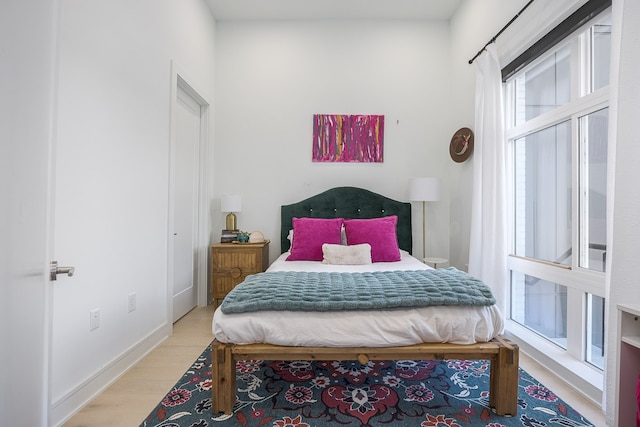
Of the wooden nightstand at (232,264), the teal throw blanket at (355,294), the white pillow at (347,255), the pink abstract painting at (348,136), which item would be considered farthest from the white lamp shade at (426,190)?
the wooden nightstand at (232,264)

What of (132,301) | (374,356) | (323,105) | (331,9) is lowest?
(374,356)

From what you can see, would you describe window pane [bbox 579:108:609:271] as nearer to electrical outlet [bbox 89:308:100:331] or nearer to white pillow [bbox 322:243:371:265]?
white pillow [bbox 322:243:371:265]

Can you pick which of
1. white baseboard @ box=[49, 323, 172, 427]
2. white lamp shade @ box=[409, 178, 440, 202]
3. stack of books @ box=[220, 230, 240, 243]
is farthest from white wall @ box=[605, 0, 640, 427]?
stack of books @ box=[220, 230, 240, 243]

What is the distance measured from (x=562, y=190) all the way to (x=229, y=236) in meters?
2.98

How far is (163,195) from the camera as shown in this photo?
2.61 metres

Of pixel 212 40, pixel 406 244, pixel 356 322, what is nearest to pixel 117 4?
pixel 212 40

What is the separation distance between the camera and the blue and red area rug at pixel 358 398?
1569mm

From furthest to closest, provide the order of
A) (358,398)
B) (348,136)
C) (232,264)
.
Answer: (348,136) → (232,264) → (358,398)

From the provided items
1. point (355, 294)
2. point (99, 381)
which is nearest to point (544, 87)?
point (355, 294)

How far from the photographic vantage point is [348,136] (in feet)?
12.1

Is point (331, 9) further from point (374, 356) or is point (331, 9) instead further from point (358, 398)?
point (358, 398)

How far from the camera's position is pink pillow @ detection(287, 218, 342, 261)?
3.04 metres

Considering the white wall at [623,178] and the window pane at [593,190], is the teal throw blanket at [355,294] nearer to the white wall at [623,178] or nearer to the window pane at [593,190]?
the white wall at [623,178]

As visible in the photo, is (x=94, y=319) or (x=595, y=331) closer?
(x=94, y=319)
